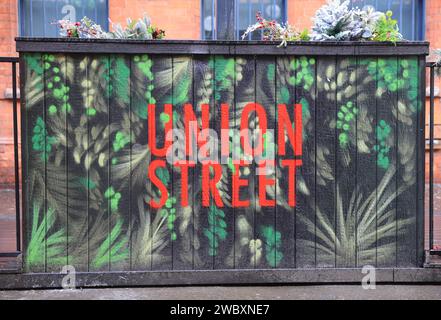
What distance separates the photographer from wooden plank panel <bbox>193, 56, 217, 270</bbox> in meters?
3.94

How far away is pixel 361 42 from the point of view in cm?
394

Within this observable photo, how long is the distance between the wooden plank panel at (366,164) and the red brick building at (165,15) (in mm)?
5163

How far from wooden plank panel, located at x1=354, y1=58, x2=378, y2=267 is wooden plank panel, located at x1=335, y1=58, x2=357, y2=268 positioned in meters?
0.04

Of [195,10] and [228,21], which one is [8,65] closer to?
[195,10]

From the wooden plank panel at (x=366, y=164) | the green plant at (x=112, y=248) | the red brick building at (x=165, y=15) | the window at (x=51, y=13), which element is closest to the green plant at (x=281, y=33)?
the wooden plank panel at (x=366, y=164)

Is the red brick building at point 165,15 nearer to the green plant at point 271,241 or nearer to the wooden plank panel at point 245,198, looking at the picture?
the wooden plank panel at point 245,198

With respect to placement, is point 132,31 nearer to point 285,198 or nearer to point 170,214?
point 170,214

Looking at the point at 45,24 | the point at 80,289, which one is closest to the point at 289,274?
the point at 80,289

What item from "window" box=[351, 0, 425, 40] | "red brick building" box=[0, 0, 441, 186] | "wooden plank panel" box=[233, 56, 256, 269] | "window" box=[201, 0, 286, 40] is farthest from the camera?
"window" box=[351, 0, 425, 40]

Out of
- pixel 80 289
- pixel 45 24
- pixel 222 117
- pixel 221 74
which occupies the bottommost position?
pixel 80 289

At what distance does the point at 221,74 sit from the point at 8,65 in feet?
19.4

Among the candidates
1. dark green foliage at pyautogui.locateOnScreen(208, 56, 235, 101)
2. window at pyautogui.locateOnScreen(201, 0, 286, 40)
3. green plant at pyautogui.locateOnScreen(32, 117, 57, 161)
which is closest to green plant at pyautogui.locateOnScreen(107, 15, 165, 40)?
dark green foliage at pyautogui.locateOnScreen(208, 56, 235, 101)

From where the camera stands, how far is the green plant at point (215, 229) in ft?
13.0

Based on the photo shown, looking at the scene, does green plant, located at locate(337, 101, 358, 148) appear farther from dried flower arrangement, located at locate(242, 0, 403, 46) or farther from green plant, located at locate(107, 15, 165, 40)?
green plant, located at locate(107, 15, 165, 40)
